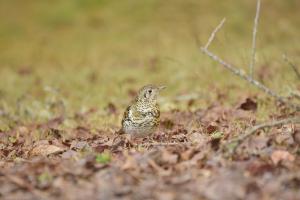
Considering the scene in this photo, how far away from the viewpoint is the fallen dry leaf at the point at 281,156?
525cm

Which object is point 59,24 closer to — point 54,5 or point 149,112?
point 54,5

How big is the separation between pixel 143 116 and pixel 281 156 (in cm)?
225

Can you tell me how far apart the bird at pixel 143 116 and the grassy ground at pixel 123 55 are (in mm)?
1303

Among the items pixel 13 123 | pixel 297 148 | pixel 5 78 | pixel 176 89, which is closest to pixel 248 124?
pixel 297 148

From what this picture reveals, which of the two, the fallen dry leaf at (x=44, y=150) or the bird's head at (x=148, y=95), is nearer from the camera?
the fallen dry leaf at (x=44, y=150)

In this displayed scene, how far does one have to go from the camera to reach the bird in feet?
23.9

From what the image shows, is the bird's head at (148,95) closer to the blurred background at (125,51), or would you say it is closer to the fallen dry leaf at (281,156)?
the blurred background at (125,51)

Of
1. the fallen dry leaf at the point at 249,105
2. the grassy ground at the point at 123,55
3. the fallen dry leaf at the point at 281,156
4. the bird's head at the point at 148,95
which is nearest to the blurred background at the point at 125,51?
the grassy ground at the point at 123,55

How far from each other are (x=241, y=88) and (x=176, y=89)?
64.8 inches

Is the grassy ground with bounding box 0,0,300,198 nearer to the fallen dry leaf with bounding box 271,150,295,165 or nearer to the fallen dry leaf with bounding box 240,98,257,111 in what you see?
the fallen dry leaf with bounding box 240,98,257,111

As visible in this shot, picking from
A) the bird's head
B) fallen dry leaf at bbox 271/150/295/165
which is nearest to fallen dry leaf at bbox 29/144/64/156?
the bird's head

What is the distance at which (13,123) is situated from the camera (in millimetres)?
9992

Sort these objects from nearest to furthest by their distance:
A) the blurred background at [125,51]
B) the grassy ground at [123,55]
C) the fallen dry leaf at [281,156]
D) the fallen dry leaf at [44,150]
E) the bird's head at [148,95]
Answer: the fallen dry leaf at [281,156] → the fallen dry leaf at [44,150] → the bird's head at [148,95] → the grassy ground at [123,55] → the blurred background at [125,51]

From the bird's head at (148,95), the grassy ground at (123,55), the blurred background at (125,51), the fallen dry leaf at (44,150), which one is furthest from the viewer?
the blurred background at (125,51)
